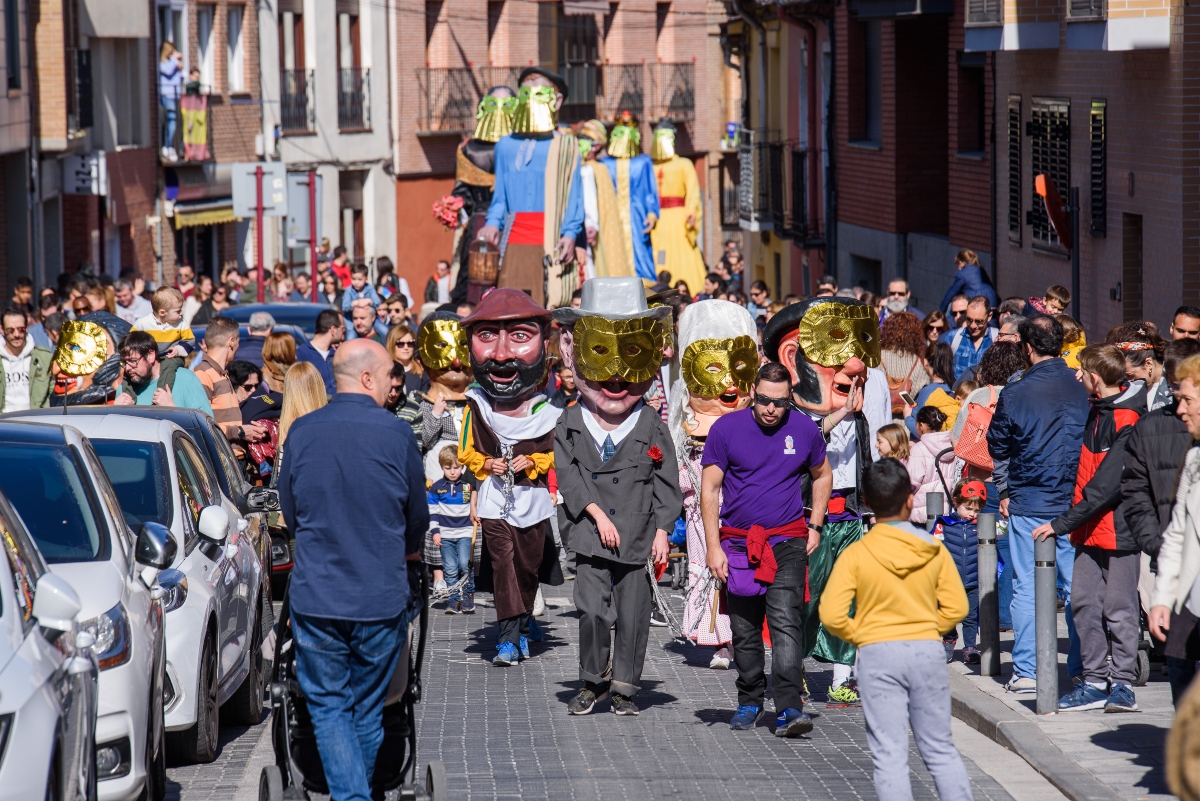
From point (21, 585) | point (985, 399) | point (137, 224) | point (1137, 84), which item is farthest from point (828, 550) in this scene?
point (137, 224)

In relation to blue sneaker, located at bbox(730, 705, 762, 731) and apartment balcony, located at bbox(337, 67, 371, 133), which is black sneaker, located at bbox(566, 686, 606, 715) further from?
apartment balcony, located at bbox(337, 67, 371, 133)

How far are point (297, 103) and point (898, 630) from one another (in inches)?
1448

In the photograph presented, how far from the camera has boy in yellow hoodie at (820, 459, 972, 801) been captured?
22.2 ft

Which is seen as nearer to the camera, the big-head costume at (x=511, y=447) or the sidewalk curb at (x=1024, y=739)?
the sidewalk curb at (x=1024, y=739)

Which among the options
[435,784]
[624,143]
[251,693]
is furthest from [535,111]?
[435,784]

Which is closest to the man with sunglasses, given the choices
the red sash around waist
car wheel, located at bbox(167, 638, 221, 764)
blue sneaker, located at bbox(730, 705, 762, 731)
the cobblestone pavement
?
the red sash around waist

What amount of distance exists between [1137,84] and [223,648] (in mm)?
10927

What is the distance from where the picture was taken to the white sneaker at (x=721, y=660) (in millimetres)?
11109

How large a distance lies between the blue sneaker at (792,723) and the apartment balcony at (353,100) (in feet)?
118

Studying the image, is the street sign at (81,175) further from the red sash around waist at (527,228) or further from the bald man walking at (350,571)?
the bald man walking at (350,571)

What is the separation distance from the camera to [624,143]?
22.4m

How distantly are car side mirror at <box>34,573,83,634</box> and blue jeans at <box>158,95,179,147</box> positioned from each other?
104 ft

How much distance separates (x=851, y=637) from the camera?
689 cm

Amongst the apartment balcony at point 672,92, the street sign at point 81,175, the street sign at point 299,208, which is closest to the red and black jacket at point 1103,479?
the street sign at point 299,208
